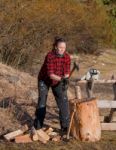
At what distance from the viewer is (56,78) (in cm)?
966

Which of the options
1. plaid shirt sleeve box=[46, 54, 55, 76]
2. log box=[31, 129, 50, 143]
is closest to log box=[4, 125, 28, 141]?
log box=[31, 129, 50, 143]

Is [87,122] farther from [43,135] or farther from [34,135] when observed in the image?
[34,135]

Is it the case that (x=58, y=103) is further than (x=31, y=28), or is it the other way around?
(x=31, y=28)

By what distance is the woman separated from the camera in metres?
9.70

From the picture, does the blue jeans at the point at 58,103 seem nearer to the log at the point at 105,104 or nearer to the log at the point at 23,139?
the log at the point at 23,139

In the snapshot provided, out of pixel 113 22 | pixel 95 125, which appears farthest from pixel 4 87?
pixel 113 22

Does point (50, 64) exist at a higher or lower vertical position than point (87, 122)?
higher

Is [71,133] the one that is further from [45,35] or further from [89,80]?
[45,35]

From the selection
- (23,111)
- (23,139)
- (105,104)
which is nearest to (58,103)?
(23,139)

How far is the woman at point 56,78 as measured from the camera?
382 inches

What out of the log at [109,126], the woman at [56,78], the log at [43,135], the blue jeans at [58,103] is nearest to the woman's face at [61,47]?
the woman at [56,78]

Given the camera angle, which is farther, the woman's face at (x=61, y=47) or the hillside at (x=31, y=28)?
the hillside at (x=31, y=28)

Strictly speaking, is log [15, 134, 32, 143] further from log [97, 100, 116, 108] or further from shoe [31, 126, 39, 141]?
log [97, 100, 116, 108]

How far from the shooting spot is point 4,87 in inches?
499
